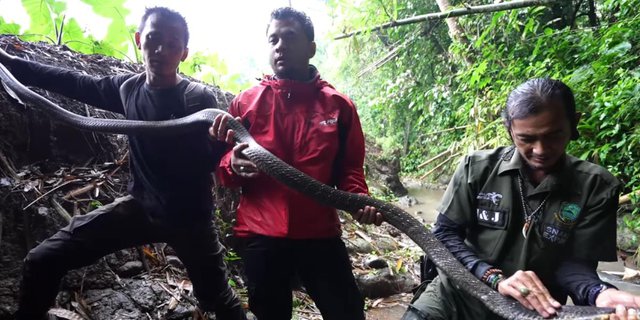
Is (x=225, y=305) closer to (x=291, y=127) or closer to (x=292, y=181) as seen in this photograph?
(x=292, y=181)

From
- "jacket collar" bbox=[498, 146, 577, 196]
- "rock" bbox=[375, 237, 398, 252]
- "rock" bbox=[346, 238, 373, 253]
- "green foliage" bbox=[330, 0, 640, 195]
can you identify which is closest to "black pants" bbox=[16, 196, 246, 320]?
"jacket collar" bbox=[498, 146, 577, 196]

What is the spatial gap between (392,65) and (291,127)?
10406 millimetres

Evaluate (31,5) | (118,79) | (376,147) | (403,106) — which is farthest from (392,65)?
(118,79)

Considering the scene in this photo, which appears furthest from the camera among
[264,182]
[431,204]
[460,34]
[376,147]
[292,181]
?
[376,147]

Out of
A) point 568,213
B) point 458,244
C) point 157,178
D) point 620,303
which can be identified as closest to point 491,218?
point 458,244

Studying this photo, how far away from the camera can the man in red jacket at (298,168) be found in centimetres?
201

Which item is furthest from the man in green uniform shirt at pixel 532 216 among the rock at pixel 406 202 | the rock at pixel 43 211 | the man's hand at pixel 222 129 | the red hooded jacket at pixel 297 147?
the rock at pixel 406 202

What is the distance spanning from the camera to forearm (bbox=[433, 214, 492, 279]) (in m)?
1.82

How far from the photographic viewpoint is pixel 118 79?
2385 mm

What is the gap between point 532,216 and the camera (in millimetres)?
1835

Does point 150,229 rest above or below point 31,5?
below

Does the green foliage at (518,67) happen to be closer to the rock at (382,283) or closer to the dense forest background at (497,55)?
the dense forest background at (497,55)

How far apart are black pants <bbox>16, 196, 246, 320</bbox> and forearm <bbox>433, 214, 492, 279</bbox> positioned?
1.30 metres

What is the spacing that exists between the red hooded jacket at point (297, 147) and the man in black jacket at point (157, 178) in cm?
26
